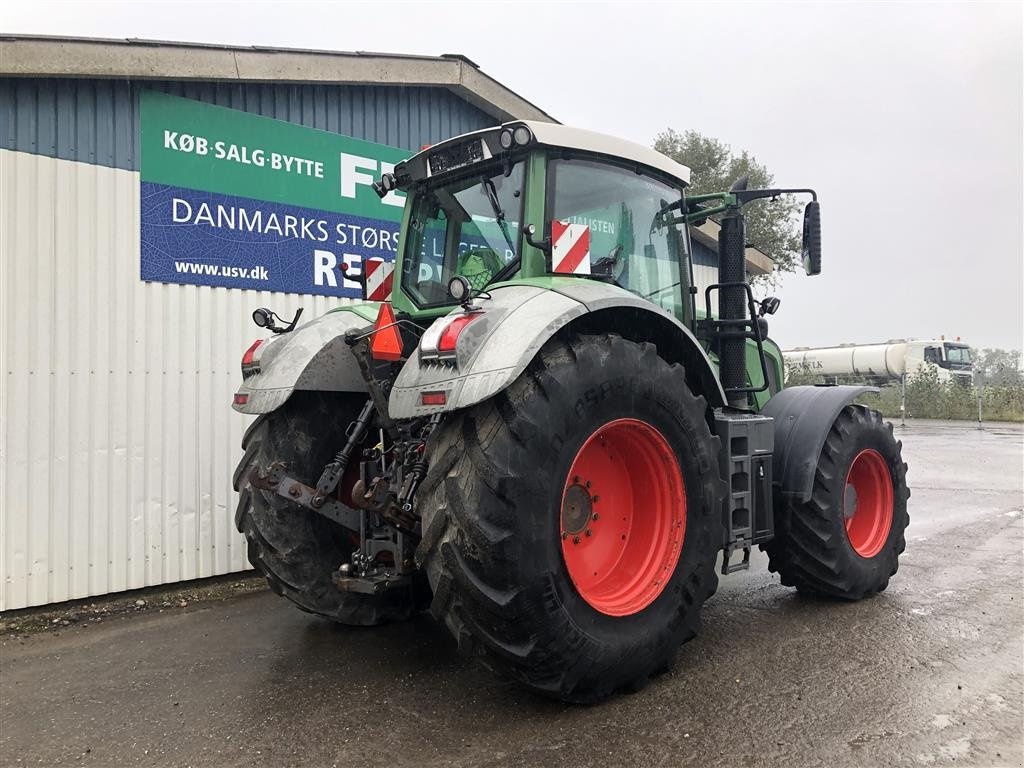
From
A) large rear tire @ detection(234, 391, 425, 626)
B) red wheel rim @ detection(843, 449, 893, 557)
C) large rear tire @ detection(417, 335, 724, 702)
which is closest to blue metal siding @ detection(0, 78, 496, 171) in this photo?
large rear tire @ detection(234, 391, 425, 626)

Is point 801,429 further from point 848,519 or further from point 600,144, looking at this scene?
point 600,144

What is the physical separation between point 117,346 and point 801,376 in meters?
34.9

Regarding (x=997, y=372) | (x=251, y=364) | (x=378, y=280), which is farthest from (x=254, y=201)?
(x=997, y=372)

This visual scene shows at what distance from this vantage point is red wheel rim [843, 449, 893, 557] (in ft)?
16.7

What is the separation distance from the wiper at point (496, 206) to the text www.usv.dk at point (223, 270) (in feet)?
8.65

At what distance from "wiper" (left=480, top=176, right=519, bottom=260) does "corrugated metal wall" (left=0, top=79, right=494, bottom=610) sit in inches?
107

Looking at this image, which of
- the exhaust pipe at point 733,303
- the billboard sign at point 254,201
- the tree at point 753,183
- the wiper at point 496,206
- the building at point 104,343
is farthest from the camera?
the tree at point 753,183

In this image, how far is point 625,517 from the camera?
372cm

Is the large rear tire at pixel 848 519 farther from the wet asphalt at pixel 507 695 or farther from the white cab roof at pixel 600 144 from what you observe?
the white cab roof at pixel 600 144

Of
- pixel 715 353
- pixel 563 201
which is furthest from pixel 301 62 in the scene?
pixel 715 353

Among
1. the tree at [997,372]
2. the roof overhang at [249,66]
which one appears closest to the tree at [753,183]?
the tree at [997,372]

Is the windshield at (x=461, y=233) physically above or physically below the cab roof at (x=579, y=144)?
below

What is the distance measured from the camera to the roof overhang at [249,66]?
187 inches

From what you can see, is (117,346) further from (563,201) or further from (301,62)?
(563,201)
